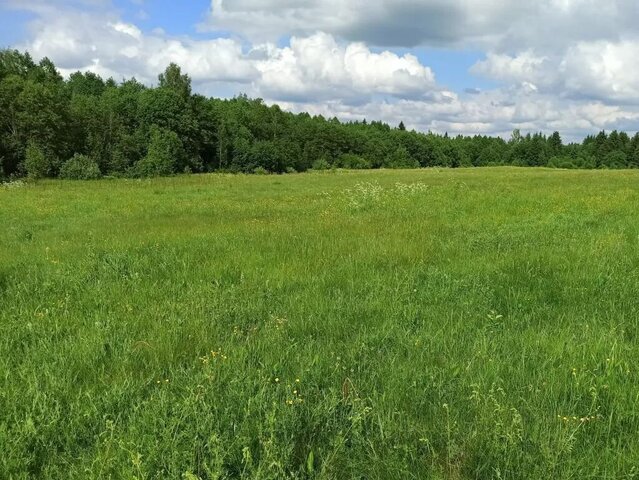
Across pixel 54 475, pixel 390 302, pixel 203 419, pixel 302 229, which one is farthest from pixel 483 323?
pixel 302 229

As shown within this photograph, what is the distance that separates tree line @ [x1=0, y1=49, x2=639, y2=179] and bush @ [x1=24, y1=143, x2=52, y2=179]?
0.37 ft

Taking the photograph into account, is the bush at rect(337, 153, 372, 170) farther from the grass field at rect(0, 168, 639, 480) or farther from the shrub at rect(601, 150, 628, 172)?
the grass field at rect(0, 168, 639, 480)

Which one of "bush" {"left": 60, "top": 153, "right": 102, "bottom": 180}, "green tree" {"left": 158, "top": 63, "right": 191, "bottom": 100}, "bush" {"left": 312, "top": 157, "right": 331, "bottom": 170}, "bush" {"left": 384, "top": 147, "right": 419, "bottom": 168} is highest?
"green tree" {"left": 158, "top": 63, "right": 191, "bottom": 100}

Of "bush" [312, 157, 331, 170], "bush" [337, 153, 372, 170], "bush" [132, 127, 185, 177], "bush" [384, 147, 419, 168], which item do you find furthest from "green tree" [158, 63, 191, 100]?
"bush" [384, 147, 419, 168]

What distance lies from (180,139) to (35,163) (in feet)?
111

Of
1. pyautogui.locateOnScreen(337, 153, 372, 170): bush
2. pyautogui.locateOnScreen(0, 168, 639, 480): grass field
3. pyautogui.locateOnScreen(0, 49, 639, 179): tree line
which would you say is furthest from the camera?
pyautogui.locateOnScreen(337, 153, 372, 170): bush

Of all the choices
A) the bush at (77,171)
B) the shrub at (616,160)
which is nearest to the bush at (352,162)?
the shrub at (616,160)

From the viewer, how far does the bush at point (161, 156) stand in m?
69.8

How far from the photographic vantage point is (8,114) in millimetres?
56031

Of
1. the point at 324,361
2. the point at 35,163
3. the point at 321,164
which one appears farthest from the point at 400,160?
the point at 324,361

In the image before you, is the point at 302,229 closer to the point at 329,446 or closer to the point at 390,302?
the point at 390,302

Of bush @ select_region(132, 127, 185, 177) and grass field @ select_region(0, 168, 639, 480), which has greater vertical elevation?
bush @ select_region(132, 127, 185, 177)

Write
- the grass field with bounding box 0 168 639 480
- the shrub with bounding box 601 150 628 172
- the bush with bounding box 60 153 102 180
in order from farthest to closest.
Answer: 1. the shrub with bounding box 601 150 628 172
2. the bush with bounding box 60 153 102 180
3. the grass field with bounding box 0 168 639 480

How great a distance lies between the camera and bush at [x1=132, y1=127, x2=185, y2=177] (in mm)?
69750
